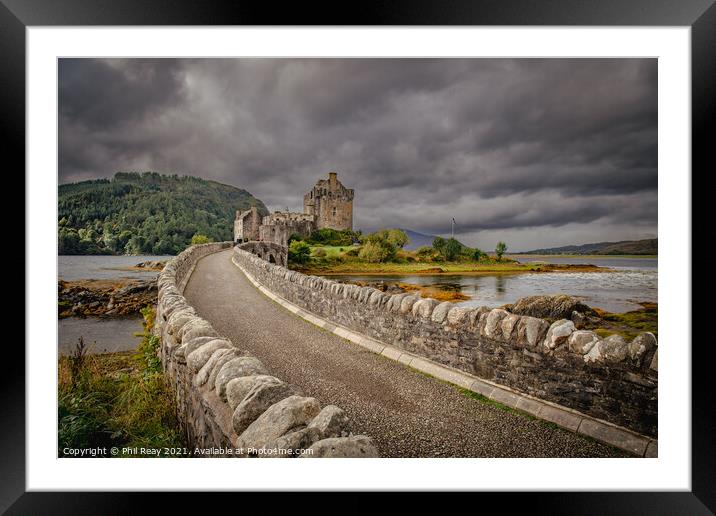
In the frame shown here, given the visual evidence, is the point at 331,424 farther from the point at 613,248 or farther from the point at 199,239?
the point at 199,239

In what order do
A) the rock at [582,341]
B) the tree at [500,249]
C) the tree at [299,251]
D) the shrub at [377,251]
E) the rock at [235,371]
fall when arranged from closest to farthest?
the rock at [235,371], the rock at [582,341], the tree at [500,249], the shrub at [377,251], the tree at [299,251]

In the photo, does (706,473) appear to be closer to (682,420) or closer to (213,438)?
(682,420)

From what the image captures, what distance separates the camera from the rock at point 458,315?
355cm

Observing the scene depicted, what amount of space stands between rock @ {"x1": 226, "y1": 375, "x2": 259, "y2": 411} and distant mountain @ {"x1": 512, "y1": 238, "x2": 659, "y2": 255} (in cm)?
355

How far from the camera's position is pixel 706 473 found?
2.84 meters

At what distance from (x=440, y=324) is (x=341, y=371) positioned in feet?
→ 3.90

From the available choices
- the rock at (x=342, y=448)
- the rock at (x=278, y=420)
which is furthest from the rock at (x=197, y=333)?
the rock at (x=342, y=448)

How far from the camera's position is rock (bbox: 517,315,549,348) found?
2.94 m

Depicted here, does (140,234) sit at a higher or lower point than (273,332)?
higher

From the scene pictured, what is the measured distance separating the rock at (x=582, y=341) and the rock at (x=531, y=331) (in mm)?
234

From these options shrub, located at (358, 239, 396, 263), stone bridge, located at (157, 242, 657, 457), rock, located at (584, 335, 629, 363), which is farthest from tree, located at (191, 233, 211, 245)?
rock, located at (584, 335, 629, 363)

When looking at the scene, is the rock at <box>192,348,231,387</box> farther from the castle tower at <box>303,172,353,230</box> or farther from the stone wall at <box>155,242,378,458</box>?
the castle tower at <box>303,172,353,230</box>

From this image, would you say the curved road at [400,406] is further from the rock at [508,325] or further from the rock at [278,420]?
the rock at [278,420]
